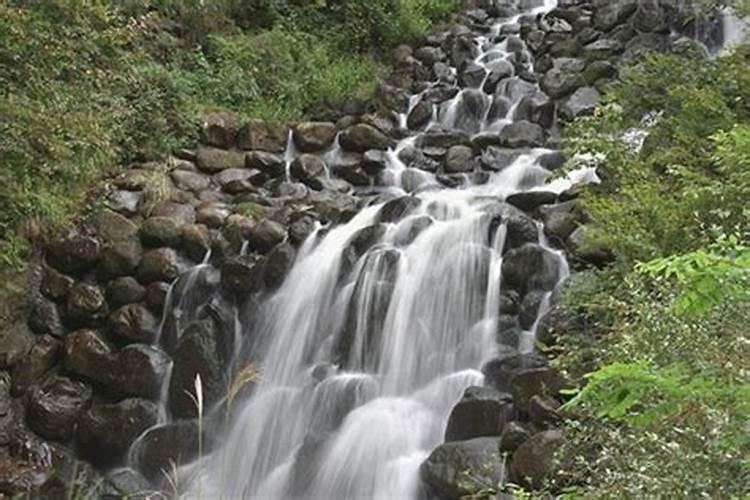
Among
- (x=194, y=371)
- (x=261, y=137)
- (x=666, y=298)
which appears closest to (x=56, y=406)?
(x=194, y=371)

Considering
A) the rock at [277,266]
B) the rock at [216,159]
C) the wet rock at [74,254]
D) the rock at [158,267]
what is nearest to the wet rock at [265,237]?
the rock at [277,266]

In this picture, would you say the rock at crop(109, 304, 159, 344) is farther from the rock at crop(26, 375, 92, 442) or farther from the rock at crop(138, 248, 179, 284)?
the rock at crop(26, 375, 92, 442)

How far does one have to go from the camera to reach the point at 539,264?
7094 mm

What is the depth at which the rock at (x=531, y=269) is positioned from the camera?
7.03 meters

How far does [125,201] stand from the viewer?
9461 mm

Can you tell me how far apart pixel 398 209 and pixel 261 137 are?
3052 mm

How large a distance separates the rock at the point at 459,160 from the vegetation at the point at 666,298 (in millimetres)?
2272

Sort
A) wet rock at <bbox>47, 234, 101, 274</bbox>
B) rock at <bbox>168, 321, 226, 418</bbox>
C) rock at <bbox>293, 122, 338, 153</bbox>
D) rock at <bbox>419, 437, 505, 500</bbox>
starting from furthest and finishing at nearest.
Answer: rock at <bbox>293, 122, 338, 153</bbox>
wet rock at <bbox>47, 234, 101, 274</bbox>
rock at <bbox>168, 321, 226, 418</bbox>
rock at <bbox>419, 437, 505, 500</bbox>

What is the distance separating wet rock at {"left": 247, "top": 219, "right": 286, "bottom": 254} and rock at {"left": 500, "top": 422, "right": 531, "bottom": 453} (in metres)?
4.13

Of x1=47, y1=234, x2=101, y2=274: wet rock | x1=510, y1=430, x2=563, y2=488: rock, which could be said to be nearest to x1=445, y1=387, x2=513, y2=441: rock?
x1=510, y1=430, x2=563, y2=488: rock

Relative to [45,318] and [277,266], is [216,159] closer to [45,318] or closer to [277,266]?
[277,266]

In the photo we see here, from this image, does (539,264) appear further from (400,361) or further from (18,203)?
(18,203)

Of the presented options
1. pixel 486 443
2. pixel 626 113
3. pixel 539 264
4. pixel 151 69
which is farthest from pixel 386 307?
pixel 151 69

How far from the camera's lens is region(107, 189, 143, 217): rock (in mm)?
9336
